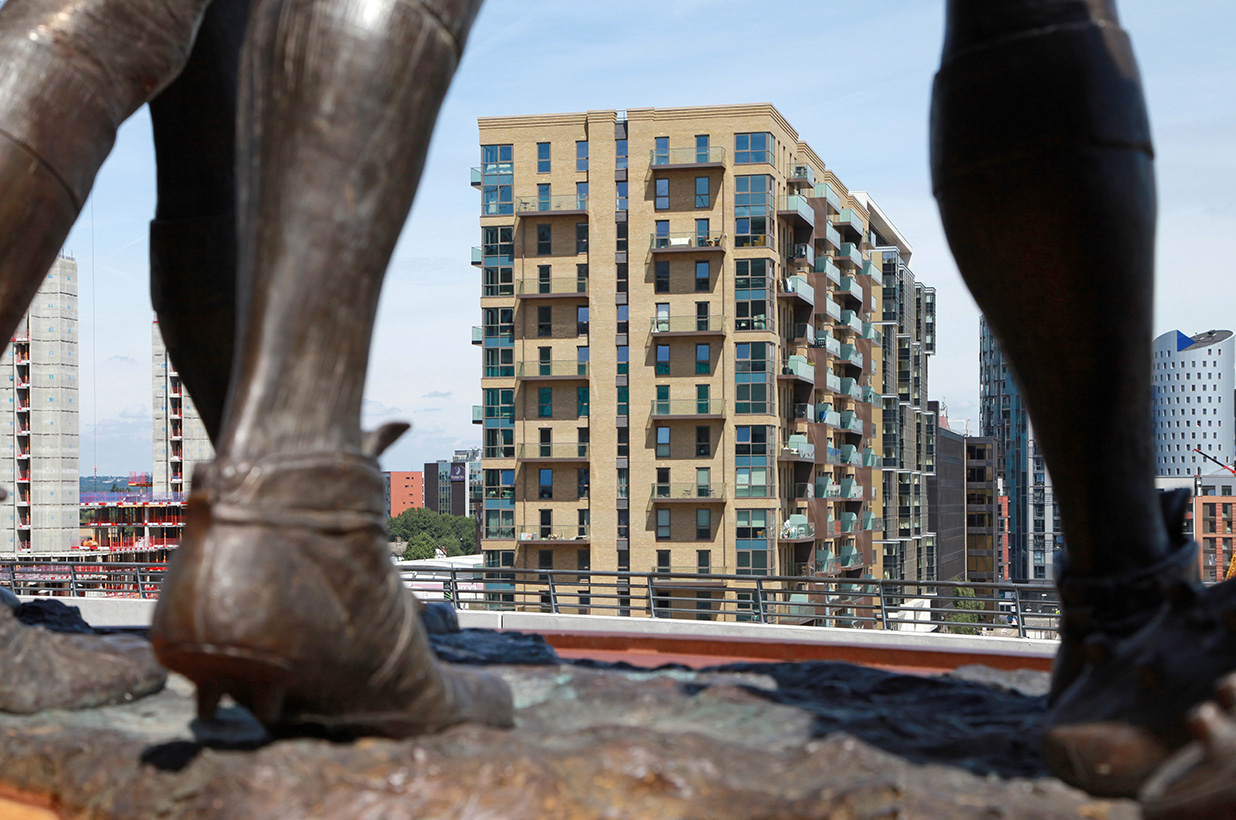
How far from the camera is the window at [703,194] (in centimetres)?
5034

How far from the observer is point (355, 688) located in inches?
66.2

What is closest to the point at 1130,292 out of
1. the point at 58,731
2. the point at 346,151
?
the point at 346,151

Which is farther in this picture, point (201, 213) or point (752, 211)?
point (752, 211)

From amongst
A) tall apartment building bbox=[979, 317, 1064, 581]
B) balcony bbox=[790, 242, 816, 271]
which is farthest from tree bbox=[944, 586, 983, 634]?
tall apartment building bbox=[979, 317, 1064, 581]

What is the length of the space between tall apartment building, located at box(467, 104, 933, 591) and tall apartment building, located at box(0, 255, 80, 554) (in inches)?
1045

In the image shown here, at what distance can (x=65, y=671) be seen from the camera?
2287 mm

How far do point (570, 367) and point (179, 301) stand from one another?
158 ft

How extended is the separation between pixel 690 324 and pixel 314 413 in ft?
159

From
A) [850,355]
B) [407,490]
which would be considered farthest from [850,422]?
[407,490]

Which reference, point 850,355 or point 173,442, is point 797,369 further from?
point 173,442

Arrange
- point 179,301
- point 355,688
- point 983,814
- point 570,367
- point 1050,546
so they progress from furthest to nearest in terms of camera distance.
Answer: point 1050,546
point 570,367
point 179,301
point 355,688
point 983,814

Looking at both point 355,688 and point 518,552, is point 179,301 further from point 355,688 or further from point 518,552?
point 518,552

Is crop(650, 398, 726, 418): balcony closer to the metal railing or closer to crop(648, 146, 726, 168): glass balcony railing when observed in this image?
crop(648, 146, 726, 168): glass balcony railing

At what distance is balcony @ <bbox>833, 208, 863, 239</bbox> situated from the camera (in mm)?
59062
